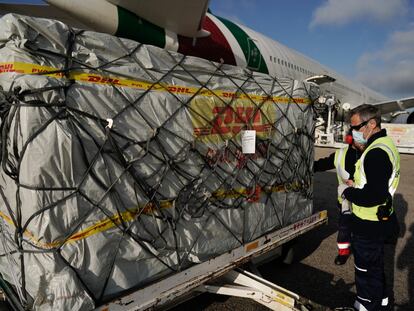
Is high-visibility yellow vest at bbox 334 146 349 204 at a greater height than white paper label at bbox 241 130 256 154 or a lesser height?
lesser

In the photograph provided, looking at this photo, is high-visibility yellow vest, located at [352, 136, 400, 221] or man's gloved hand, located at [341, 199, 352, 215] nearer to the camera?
high-visibility yellow vest, located at [352, 136, 400, 221]

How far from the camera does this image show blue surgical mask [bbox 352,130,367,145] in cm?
326

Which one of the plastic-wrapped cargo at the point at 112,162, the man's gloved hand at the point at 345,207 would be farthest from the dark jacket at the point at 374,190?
the plastic-wrapped cargo at the point at 112,162

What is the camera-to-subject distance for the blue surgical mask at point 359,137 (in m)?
3.26

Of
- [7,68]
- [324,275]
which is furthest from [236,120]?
[324,275]

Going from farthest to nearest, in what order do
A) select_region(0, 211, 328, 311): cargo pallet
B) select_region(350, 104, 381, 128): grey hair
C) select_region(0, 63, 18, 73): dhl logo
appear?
1. select_region(350, 104, 381, 128): grey hair
2. select_region(0, 211, 328, 311): cargo pallet
3. select_region(0, 63, 18, 73): dhl logo

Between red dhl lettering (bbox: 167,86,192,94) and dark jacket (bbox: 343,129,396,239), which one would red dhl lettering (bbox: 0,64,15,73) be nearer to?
red dhl lettering (bbox: 167,86,192,94)

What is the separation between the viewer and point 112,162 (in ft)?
7.47

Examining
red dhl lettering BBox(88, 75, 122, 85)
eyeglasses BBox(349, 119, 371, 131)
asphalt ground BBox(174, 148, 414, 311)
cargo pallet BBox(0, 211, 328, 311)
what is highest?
red dhl lettering BBox(88, 75, 122, 85)

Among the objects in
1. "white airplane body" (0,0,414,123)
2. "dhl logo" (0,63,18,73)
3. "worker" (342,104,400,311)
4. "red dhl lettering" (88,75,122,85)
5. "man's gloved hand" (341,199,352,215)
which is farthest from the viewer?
"man's gloved hand" (341,199,352,215)

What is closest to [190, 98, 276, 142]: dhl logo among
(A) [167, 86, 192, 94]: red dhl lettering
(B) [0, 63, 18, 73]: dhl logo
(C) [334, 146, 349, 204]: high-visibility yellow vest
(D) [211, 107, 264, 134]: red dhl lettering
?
(D) [211, 107, 264, 134]: red dhl lettering

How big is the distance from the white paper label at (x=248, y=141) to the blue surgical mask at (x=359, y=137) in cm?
100

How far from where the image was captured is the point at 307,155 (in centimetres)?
416

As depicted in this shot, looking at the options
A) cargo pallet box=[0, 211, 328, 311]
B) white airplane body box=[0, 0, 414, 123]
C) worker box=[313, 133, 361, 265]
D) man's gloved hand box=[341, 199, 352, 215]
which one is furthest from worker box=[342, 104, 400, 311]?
white airplane body box=[0, 0, 414, 123]
